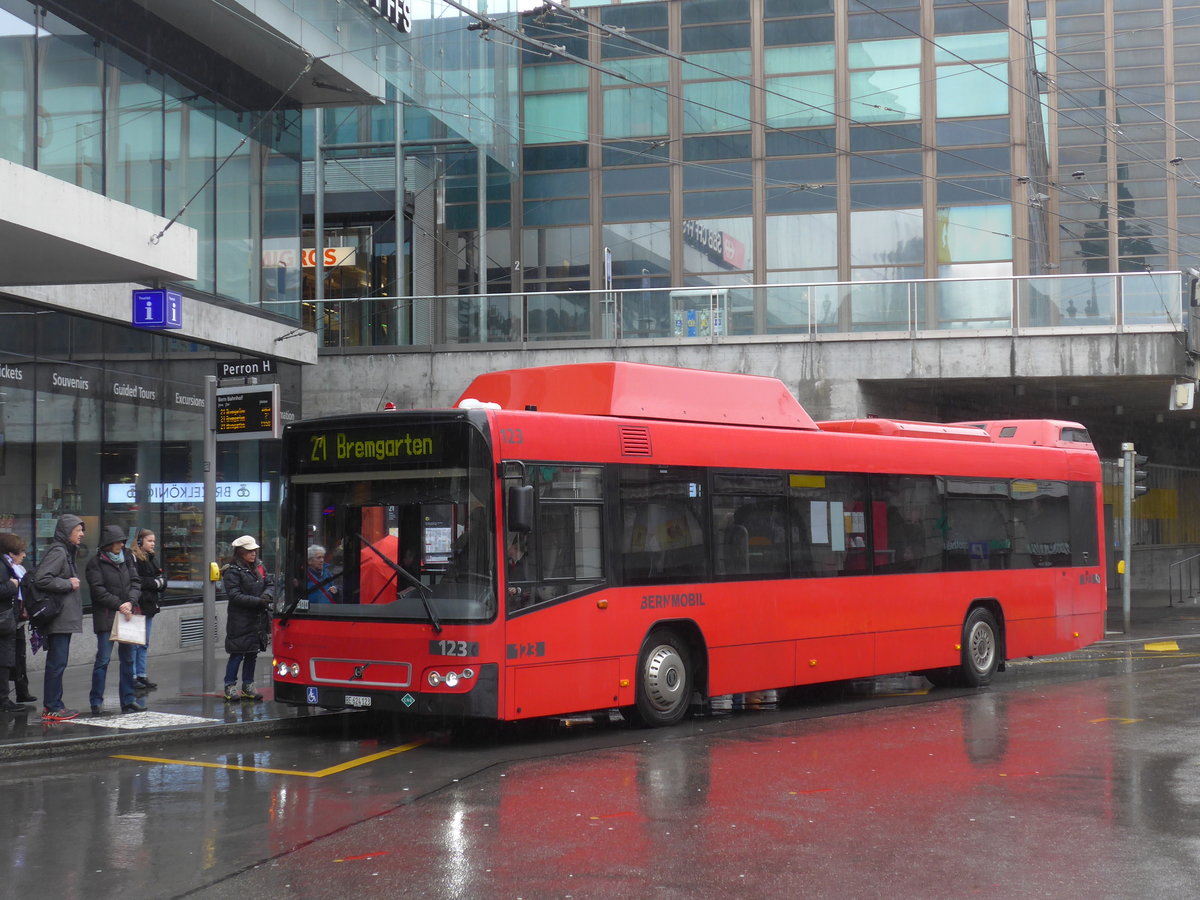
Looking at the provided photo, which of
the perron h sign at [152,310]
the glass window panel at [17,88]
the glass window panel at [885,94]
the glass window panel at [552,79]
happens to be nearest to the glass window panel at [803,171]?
the glass window panel at [885,94]

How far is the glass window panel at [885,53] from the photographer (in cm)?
3422

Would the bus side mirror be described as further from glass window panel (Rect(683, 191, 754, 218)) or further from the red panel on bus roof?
glass window panel (Rect(683, 191, 754, 218))

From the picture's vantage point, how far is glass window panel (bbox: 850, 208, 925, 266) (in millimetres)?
34219

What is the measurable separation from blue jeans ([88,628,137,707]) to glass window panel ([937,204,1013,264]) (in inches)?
1016

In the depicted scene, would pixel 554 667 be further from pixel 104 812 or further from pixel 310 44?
pixel 310 44

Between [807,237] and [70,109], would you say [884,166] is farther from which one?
[70,109]

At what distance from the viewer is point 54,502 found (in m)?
16.5

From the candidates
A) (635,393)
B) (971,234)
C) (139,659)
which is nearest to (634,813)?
(635,393)

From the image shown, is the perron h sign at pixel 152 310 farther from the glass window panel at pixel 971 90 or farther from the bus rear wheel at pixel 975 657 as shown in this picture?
the glass window panel at pixel 971 90

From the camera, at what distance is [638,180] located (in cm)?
3538

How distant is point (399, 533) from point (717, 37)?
27501 millimetres

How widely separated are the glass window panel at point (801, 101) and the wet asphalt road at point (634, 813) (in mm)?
24359

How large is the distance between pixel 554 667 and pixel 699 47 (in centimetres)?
2784

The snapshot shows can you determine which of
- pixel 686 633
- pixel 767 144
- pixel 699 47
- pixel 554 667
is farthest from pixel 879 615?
pixel 699 47
